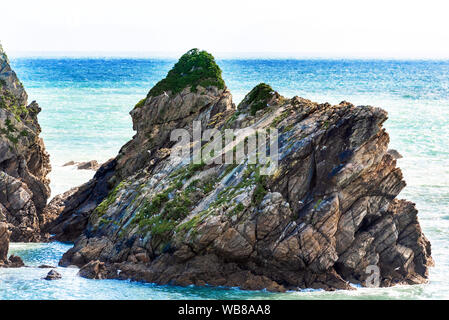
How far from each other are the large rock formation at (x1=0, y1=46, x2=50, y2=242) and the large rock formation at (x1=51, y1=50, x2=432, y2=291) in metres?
5.92

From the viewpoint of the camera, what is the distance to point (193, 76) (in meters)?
47.1

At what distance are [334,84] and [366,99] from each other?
2899 cm

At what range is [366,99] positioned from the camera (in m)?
118

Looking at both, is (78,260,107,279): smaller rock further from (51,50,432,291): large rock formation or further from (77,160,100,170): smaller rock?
(77,160,100,170): smaller rock

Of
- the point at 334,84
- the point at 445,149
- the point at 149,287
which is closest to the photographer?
the point at 149,287

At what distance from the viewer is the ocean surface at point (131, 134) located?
3391 cm

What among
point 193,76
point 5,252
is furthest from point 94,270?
point 193,76

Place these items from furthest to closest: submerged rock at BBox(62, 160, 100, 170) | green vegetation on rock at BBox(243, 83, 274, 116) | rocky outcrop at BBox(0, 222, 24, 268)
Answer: submerged rock at BBox(62, 160, 100, 170) → green vegetation on rock at BBox(243, 83, 274, 116) → rocky outcrop at BBox(0, 222, 24, 268)

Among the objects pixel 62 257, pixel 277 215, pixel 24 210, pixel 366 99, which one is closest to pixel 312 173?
pixel 277 215

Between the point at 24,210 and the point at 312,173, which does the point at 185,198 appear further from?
the point at 24,210

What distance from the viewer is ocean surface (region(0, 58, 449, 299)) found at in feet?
111

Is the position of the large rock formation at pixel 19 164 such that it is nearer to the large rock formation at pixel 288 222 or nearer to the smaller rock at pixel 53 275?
the large rock formation at pixel 288 222

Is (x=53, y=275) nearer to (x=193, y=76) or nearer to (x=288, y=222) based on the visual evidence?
(x=288, y=222)

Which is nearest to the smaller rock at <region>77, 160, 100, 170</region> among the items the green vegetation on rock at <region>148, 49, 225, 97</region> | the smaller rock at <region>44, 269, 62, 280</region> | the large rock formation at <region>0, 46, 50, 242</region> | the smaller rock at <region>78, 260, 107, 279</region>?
the large rock formation at <region>0, 46, 50, 242</region>
